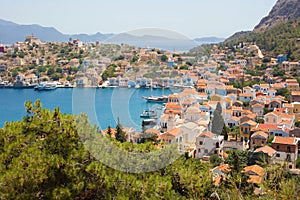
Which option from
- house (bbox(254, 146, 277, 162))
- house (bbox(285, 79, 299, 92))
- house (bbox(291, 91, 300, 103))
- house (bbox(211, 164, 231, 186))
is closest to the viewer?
house (bbox(211, 164, 231, 186))

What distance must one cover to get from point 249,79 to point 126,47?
16.1 m

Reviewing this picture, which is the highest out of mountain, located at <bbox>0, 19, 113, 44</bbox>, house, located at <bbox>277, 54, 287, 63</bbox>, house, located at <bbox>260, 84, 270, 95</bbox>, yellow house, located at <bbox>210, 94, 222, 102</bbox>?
mountain, located at <bbox>0, 19, 113, 44</bbox>

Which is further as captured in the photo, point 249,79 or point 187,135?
point 249,79

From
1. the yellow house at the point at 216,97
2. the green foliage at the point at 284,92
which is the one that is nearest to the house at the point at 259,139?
the yellow house at the point at 216,97

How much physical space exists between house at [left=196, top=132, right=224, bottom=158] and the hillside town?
2cm

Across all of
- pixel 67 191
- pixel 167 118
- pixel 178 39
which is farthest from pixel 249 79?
pixel 67 191

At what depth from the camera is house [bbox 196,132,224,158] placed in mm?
7046

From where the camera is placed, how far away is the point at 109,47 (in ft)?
7.17

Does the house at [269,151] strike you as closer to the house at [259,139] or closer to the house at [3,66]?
the house at [259,139]

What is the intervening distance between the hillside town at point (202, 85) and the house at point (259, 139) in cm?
3

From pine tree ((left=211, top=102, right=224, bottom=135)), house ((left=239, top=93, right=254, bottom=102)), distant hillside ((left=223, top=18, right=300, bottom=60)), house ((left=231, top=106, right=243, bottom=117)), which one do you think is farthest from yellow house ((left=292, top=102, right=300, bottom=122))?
distant hillside ((left=223, top=18, right=300, bottom=60))

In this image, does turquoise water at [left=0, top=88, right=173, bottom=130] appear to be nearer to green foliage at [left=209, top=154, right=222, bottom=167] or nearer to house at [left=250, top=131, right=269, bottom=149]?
green foliage at [left=209, top=154, right=222, bottom=167]

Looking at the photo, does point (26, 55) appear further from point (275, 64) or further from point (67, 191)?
point (67, 191)

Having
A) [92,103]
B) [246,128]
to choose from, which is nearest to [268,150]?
[246,128]
